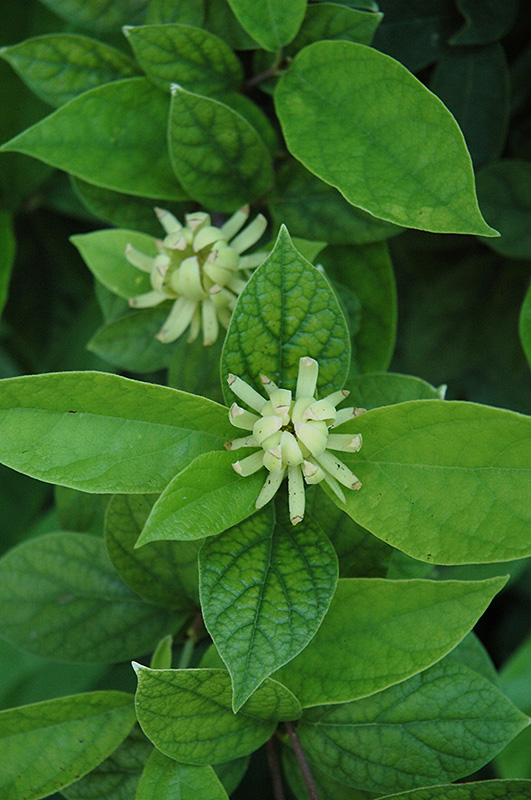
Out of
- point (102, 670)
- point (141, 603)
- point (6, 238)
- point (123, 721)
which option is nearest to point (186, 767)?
point (123, 721)

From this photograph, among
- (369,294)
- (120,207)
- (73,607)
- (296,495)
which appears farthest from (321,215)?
(73,607)

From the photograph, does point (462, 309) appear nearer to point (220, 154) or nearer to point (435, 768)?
point (220, 154)

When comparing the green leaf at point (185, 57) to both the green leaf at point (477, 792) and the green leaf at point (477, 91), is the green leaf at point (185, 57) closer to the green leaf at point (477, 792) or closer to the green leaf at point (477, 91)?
the green leaf at point (477, 91)

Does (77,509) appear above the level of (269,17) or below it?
below

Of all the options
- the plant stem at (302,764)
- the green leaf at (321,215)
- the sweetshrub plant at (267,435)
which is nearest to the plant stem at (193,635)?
the sweetshrub plant at (267,435)

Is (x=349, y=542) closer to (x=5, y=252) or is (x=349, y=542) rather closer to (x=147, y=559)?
(x=147, y=559)

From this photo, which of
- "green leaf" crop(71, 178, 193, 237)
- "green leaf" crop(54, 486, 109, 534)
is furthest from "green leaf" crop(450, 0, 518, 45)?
"green leaf" crop(54, 486, 109, 534)

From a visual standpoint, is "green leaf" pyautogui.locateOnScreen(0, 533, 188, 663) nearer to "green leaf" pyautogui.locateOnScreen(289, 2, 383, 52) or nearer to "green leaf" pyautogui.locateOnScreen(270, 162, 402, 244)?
"green leaf" pyautogui.locateOnScreen(270, 162, 402, 244)
